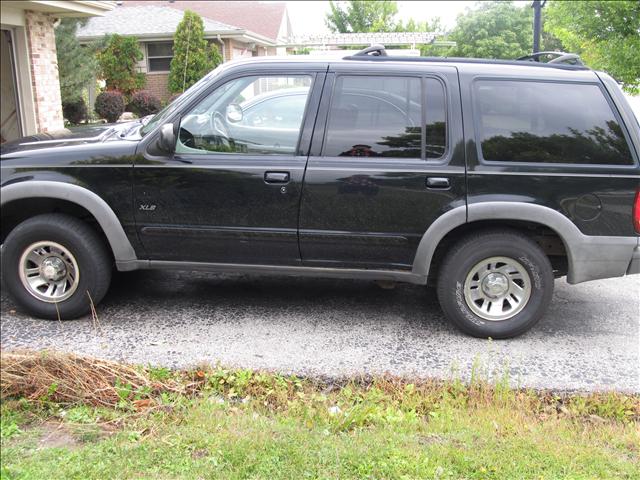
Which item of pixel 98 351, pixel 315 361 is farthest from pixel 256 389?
pixel 98 351

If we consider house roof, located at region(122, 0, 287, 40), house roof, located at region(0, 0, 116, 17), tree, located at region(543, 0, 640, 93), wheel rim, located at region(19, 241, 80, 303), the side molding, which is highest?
house roof, located at region(122, 0, 287, 40)

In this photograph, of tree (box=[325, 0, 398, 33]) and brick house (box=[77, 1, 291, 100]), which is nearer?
brick house (box=[77, 1, 291, 100])

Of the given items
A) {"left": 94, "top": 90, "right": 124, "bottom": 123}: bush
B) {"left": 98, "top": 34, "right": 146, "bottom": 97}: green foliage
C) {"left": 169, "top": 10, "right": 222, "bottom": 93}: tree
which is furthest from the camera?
{"left": 98, "top": 34, "right": 146, "bottom": 97}: green foliage

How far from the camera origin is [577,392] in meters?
3.86

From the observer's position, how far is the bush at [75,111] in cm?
1808

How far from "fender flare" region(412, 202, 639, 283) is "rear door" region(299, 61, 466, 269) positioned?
0.08m

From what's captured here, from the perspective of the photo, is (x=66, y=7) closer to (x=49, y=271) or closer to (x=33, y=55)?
(x=33, y=55)

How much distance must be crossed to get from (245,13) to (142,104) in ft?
39.7

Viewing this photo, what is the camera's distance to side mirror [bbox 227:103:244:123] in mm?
4621

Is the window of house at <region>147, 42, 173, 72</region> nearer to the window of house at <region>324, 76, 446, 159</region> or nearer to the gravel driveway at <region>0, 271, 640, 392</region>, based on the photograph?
the gravel driveway at <region>0, 271, 640, 392</region>

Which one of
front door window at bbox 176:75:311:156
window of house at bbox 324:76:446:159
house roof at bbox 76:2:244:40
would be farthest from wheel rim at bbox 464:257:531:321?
house roof at bbox 76:2:244:40

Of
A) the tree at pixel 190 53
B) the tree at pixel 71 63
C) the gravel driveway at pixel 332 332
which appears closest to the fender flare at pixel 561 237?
the gravel driveway at pixel 332 332

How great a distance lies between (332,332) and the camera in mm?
4656

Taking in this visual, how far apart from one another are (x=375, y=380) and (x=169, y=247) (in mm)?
1834
